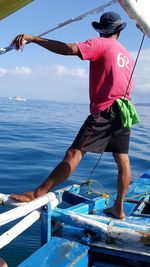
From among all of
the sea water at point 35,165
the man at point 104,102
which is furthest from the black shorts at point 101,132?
the sea water at point 35,165

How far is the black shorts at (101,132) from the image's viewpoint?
3.64m

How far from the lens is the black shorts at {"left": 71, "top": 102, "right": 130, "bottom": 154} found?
364 centimetres

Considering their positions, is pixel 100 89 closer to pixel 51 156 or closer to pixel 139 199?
pixel 139 199

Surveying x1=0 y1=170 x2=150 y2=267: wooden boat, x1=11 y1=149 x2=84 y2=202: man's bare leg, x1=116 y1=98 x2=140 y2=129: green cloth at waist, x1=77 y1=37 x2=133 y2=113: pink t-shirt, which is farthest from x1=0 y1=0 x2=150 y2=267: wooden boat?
x1=116 y1=98 x2=140 y2=129: green cloth at waist

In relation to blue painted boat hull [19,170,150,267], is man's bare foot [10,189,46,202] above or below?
above

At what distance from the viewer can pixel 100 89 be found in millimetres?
3680

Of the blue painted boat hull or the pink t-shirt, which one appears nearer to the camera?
the blue painted boat hull

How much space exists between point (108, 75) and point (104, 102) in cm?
26

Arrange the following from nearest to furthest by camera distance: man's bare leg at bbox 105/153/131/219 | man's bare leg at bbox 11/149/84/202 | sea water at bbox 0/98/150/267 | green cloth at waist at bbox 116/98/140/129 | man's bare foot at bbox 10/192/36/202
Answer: man's bare foot at bbox 10/192/36/202 → man's bare leg at bbox 11/149/84/202 → green cloth at waist at bbox 116/98/140/129 → man's bare leg at bbox 105/153/131/219 → sea water at bbox 0/98/150/267

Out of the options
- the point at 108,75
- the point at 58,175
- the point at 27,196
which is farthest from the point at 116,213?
the point at 108,75

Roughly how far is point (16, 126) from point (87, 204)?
A: 45.3 feet

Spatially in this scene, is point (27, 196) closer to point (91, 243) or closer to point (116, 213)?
point (91, 243)

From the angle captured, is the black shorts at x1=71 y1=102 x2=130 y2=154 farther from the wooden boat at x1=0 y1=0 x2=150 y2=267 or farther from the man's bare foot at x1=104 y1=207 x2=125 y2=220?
the man's bare foot at x1=104 y1=207 x2=125 y2=220

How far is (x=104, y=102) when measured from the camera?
12.1 ft
